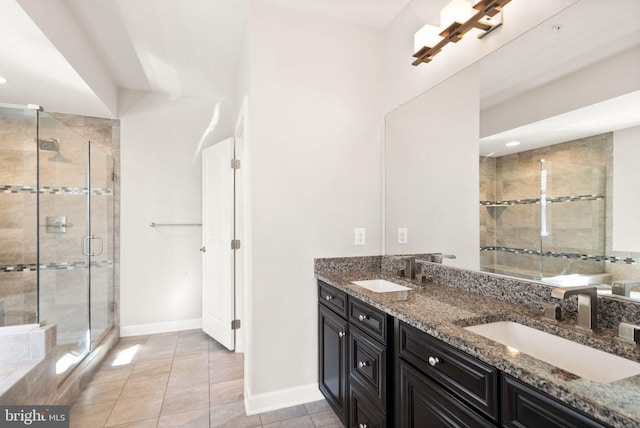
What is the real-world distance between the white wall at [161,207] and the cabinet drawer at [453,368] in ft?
10.0

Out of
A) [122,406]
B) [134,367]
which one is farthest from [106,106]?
[122,406]

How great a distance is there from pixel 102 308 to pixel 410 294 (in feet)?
10.5

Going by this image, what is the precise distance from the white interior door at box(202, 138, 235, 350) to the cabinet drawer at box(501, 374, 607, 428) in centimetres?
250

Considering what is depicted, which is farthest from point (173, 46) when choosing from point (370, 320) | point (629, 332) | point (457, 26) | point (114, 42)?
point (629, 332)

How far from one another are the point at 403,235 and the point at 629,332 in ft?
4.33

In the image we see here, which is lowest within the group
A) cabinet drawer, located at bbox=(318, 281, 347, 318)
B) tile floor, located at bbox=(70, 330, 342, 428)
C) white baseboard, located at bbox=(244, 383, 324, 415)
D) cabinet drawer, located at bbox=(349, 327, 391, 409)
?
tile floor, located at bbox=(70, 330, 342, 428)

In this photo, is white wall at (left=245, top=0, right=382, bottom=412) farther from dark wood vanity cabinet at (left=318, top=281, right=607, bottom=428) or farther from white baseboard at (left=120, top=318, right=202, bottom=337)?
white baseboard at (left=120, top=318, right=202, bottom=337)

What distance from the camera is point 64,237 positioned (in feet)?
8.68

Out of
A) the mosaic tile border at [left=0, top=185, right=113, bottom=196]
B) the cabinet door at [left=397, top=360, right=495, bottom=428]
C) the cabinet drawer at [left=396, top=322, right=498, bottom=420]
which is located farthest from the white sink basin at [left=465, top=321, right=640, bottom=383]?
the mosaic tile border at [left=0, top=185, right=113, bottom=196]

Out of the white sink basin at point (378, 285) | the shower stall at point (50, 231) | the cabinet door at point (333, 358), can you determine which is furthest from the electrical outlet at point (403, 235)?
the shower stall at point (50, 231)

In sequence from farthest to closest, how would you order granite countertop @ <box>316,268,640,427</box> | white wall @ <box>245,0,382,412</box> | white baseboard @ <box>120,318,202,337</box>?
white baseboard @ <box>120,318,202,337</box>, white wall @ <box>245,0,382,412</box>, granite countertop @ <box>316,268,640,427</box>

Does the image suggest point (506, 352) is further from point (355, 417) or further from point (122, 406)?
point (122, 406)

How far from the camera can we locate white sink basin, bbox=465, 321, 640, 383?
875mm

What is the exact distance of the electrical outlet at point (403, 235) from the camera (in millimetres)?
2162
